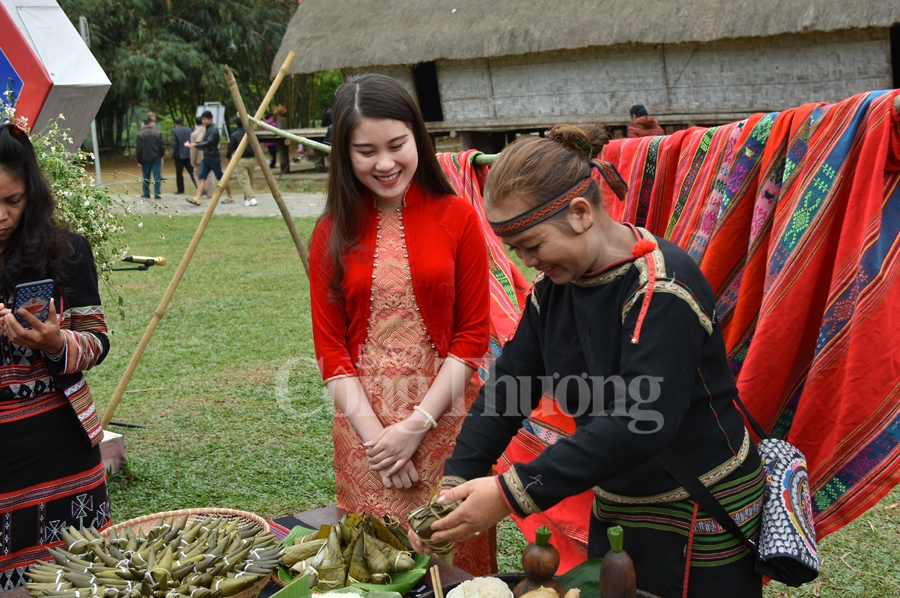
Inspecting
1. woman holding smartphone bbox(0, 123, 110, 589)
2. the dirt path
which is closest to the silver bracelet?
woman holding smartphone bbox(0, 123, 110, 589)

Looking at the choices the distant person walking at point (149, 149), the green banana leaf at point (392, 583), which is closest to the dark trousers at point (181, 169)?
the distant person walking at point (149, 149)

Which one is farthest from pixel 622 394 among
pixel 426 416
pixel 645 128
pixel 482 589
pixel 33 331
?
pixel 645 128

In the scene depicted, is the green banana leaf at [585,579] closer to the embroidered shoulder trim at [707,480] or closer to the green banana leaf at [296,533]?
the embroidered shoulder trim at [707,480]

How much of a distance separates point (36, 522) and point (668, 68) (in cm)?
1103

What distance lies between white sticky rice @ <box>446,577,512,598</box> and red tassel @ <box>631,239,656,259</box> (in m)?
0.67

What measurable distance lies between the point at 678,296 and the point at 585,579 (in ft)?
1.93

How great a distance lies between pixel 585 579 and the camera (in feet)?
5.33

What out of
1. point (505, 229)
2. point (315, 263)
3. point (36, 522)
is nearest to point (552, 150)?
point (505, 229)

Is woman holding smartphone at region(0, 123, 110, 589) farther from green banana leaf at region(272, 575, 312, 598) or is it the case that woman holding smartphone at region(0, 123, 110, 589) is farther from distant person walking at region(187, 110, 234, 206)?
distant person walking at region(187, 110, 234, 206)

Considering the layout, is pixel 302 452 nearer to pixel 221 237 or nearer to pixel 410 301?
pixel 410 301

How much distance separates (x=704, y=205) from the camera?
2439 mm

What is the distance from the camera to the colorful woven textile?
6.56 ft

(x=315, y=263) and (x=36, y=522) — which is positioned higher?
(x=315, y=263)

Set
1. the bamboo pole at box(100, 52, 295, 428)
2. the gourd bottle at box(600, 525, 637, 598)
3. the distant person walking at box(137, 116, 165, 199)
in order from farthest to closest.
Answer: the distant person walking at box(137, 116, 165, 199)
the bamboo pole at box(100, 52, 295, 428)
the gourd bottle at box(600, 525, 637, 598)
